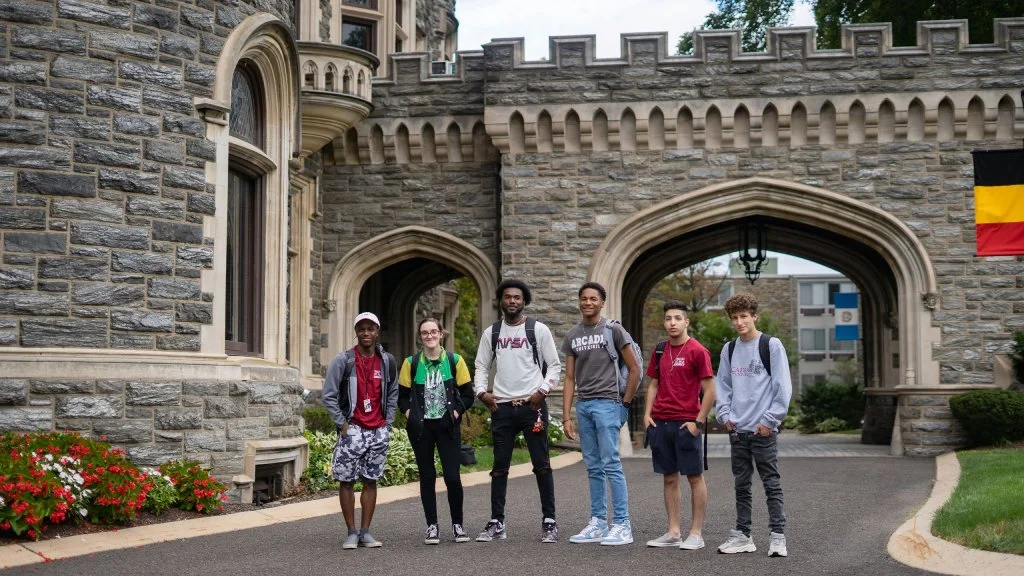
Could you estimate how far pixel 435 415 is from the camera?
27.4 feet

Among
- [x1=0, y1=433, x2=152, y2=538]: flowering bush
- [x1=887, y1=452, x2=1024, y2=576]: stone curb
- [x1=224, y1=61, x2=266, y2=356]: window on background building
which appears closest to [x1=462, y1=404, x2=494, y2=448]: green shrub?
[x1=224, y1=61, x2=266, y2=356]: window on background building

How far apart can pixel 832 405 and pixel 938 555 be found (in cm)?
2508

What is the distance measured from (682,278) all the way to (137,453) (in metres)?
32.9

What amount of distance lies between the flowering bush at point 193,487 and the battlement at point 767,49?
31.7ft

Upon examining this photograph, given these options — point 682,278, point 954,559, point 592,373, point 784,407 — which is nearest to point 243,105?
point 592,373

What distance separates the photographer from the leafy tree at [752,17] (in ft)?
104

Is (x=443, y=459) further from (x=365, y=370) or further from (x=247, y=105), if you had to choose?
(x=247, y=105)

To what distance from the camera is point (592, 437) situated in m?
8.27

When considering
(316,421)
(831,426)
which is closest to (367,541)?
(316,421)

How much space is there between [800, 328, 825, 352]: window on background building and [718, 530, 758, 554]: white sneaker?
188 feet

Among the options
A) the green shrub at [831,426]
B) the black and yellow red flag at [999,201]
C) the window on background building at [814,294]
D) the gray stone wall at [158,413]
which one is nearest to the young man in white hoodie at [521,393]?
the black and yellow red flag at [999,201]

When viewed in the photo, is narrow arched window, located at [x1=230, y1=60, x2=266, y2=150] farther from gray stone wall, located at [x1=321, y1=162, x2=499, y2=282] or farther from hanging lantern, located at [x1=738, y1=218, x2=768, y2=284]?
hanging lantern, located at [x1=738, y1=218, x2=768, y2=284]

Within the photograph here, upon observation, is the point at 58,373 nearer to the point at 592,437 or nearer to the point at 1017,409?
the point at 592,437

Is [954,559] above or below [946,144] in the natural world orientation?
below
